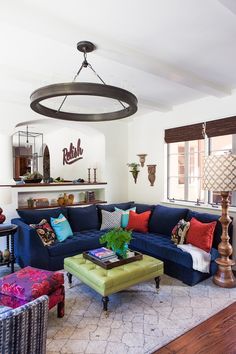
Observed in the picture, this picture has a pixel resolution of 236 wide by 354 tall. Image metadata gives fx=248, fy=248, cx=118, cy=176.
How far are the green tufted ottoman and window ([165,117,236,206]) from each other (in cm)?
189

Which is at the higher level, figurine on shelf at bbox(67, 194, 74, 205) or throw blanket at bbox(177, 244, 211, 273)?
figurine on shelf at bbox(67, 194, 74, 205)

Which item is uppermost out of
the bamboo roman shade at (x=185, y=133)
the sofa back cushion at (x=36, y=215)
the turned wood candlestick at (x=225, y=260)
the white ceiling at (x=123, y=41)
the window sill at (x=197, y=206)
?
the white ceiling at (x=123, y=41)

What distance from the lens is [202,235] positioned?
137 inches

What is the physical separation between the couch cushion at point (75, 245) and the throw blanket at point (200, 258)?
147 centimetres

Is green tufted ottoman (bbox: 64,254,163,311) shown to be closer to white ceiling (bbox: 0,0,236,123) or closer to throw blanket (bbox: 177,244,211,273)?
throw blanket (bbox: 177,244,211,273)

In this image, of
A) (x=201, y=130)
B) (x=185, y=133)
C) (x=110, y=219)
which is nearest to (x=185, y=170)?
(x=185, y=133)

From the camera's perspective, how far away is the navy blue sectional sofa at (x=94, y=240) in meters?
3.44

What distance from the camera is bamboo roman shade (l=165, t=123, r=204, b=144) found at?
169 inches

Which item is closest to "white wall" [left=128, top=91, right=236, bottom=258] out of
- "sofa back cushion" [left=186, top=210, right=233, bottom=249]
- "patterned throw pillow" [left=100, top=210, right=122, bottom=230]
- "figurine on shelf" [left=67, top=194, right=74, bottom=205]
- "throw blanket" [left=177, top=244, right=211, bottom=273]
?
"sofa back cushion" [left=186, top=210, right=233, bottom=249]

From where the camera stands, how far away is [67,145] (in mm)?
6828

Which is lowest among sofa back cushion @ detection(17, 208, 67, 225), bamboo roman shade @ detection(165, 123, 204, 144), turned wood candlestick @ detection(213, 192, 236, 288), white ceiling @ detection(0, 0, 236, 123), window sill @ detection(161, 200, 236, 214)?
turned wood candlestick @ detection(213, 192, 236, 288)

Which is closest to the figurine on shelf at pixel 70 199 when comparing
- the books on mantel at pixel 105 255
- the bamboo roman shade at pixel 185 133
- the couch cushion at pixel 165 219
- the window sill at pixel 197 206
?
the couch cushion at pixel 165 219

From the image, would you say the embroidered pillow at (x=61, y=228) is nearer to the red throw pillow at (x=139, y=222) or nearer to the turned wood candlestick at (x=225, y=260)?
the red throw pillow at (x=139, y=222)

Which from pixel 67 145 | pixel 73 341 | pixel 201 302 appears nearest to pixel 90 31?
pixel 73 341
